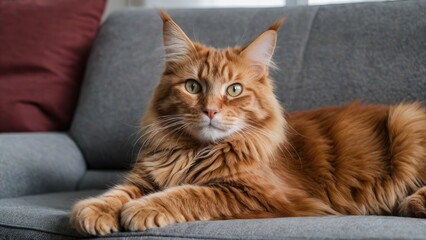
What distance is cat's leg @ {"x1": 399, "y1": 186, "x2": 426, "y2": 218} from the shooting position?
147 centimetres

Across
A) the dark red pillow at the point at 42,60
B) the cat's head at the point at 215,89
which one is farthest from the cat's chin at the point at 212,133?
the dark red pillow at the point at 42,60

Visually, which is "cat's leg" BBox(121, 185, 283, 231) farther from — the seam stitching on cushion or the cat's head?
the seam stitching on cushion

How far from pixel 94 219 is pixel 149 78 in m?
1.13

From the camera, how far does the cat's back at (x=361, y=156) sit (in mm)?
1622

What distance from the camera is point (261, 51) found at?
1670mm

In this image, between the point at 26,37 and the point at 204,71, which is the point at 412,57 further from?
the point at 26,37

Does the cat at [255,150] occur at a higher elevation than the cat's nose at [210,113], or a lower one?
lower

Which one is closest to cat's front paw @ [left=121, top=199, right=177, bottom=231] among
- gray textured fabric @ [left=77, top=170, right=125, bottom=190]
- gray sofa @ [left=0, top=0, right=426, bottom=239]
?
gray sofa @ [left=0, top=0, right=426, bottom=239]

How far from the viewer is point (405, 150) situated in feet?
5.37

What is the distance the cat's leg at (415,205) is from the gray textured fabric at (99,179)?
1.19 metres

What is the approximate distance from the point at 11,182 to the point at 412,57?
1541 mm

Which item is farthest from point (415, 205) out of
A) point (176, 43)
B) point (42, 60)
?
point (42, 60)

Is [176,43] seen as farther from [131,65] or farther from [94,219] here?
[131,65]

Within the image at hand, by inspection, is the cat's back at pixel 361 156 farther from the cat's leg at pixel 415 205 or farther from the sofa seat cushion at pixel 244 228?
the sofa seat cushion at pixel 244 228
